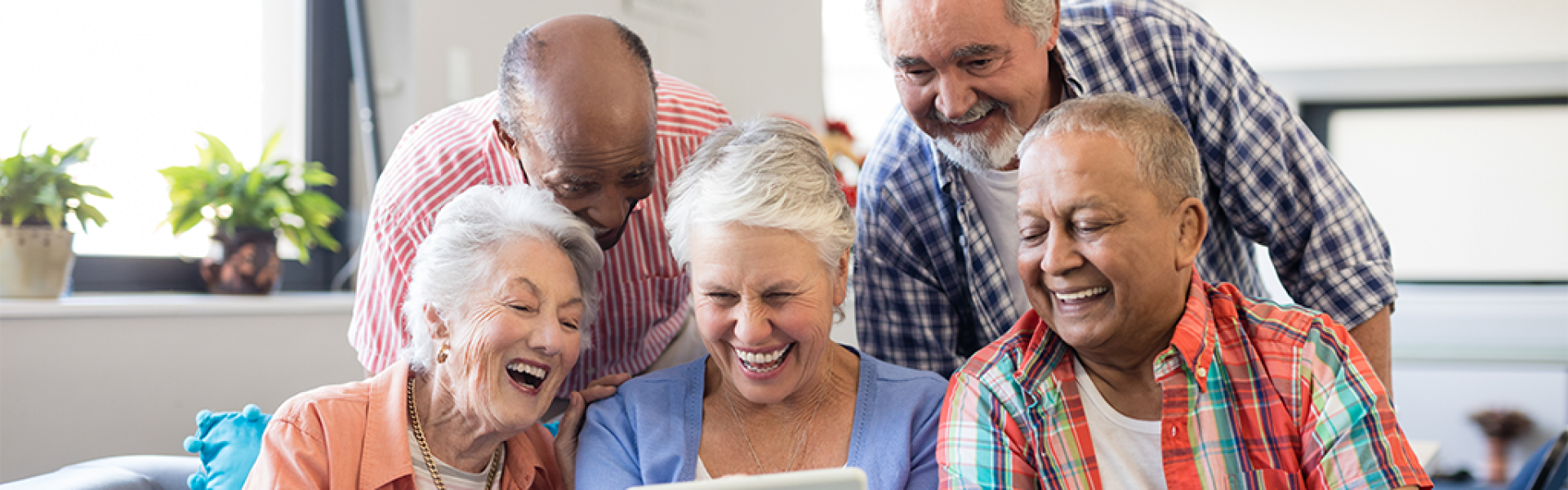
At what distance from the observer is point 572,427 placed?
1579mm

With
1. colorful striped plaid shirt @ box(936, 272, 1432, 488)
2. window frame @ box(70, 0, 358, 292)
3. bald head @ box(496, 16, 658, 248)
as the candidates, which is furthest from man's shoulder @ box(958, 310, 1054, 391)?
window frame @ box(70, 0, 358, 292)

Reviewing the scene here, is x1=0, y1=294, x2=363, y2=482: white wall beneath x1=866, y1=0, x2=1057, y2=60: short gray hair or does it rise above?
beneath

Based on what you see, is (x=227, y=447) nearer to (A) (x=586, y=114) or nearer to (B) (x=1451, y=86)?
(A) (x=586, y=114)

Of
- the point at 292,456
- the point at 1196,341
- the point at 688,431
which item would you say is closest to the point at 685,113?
the point at 688,431

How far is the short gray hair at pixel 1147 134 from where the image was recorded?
51.3 inches

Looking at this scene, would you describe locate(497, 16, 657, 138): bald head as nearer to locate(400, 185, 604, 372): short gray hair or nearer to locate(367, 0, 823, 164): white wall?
locate(400, 185, 604, 372): short gray hair

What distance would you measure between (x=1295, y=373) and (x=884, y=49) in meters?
0.78

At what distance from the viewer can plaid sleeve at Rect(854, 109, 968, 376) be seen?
1975 mm

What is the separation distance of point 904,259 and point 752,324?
67cm

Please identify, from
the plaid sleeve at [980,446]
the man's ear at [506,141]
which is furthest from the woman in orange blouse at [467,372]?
the plaid sleeve at [980,446]

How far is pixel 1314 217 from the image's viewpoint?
1758mm

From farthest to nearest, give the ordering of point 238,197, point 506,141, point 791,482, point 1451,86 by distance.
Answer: point 1451,86
point 238,197
point 506,141
point 791,482

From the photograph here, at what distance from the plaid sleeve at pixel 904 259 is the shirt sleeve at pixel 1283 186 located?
468 millimetres

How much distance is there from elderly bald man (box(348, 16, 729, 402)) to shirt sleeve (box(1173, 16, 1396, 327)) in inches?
33.8
